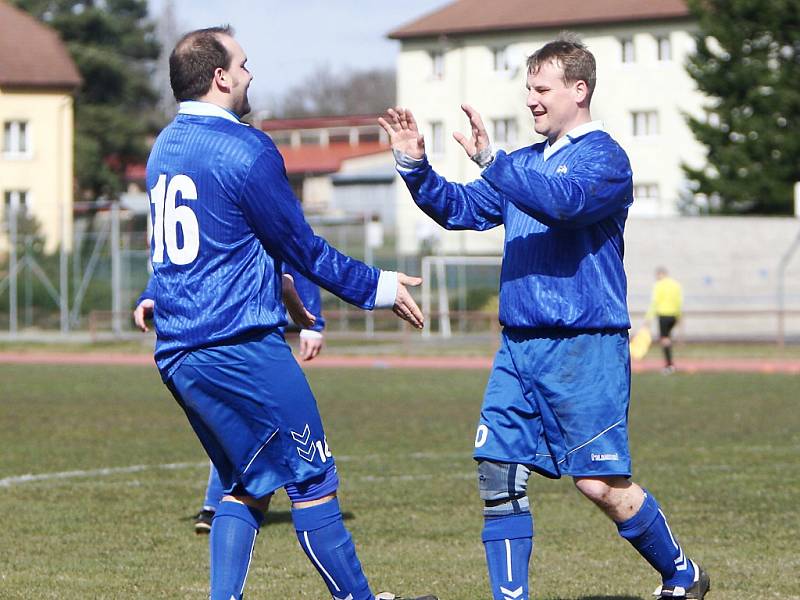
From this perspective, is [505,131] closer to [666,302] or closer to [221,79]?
[666,302]

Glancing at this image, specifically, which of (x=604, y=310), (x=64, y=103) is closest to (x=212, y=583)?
(x=604, y=310)

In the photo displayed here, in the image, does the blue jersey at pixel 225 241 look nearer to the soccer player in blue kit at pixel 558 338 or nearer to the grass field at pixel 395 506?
the soccer player in blue kit at pixel 558 338

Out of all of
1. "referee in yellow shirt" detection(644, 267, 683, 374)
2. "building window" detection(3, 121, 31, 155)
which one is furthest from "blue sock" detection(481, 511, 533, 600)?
"building window" detection(3, 121, 31, 155)

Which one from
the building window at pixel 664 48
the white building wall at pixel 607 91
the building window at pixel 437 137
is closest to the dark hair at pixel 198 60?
the white building wall at pixel 607 91

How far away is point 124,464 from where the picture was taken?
38.4ft

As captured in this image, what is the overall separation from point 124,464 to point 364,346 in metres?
21.3

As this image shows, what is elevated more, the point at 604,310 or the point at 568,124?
the point at 568,124

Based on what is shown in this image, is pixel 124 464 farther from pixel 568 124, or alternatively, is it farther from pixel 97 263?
pixel 97 263

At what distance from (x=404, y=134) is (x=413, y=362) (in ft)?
74.4

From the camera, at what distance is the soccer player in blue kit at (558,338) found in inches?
221

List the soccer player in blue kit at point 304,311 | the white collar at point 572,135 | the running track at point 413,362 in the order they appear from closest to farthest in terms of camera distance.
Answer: the white collar at point 572,135
the soccer player in blue kit at point 304,311
the running track at point 413,362

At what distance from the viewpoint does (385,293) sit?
209 inches

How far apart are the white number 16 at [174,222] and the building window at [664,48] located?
5496 centimetres

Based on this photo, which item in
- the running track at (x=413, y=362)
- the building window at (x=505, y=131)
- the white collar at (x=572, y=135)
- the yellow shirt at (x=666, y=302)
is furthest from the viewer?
the building window at (x=505, y=131)
